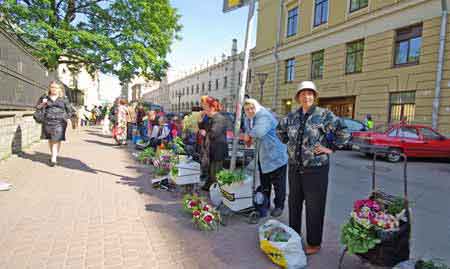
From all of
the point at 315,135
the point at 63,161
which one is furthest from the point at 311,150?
the point at 63,161

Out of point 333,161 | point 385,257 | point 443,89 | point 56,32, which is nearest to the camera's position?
point 385,257

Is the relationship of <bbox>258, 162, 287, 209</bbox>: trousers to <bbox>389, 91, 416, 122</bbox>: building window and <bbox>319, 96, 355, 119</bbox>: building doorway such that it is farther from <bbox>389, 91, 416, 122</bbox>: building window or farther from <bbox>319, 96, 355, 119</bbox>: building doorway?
<bbox>319, 96, 355, 119</bbox>: building doorway

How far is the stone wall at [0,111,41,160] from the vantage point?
7066 millimetres

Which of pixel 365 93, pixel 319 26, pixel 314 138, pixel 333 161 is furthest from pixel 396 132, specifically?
pixel 319 26

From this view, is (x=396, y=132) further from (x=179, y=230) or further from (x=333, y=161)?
(x=179, y=230)

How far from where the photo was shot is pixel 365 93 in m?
19.1

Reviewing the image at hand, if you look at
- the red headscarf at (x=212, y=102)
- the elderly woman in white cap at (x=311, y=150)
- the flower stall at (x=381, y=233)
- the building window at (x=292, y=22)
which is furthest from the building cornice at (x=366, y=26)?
the flower stall at (x=381, y=233)

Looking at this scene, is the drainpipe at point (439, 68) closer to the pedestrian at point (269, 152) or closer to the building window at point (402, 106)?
the building window at point (402, 106)

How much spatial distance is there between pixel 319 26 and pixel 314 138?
2258 cm

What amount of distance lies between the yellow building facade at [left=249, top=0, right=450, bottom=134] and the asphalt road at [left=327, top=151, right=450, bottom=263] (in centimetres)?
599

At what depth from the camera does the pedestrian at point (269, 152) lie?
416 centimetres

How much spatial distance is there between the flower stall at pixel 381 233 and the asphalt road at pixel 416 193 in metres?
1.18

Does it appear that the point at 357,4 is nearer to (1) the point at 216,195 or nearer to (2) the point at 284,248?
(1) the point at 216,195

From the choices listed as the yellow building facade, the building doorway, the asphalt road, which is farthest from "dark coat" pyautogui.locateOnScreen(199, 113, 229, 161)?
the building doorway
